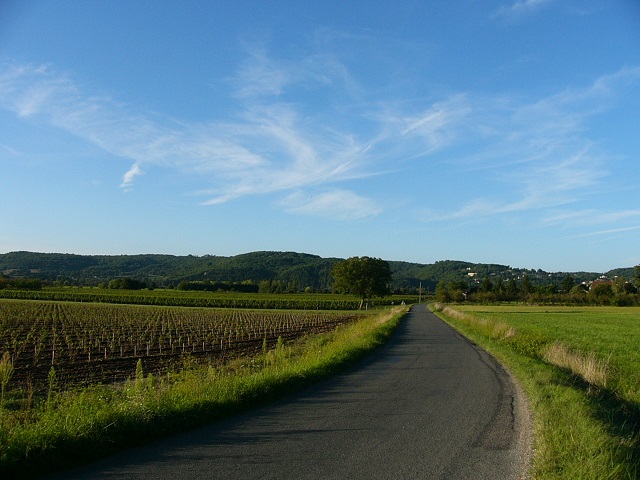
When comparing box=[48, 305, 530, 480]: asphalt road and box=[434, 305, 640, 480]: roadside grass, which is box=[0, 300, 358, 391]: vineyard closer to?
box=[48, 305, 530, 480]: asphalt road

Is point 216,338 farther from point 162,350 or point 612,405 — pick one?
point 612,405

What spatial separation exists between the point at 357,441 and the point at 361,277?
84612 millimetres

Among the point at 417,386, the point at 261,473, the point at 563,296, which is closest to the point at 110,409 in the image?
the point at 261,473

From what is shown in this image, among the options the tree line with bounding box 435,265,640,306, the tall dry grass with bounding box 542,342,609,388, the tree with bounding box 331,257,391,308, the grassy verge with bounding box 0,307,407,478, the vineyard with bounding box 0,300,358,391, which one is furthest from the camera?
the tree line with bounding box 435,265,640,306

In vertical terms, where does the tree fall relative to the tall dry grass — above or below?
above

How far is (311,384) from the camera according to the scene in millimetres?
11875

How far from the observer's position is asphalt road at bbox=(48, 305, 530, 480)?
589cm

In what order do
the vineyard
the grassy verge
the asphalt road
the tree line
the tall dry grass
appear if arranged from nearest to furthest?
the asphalt road < the grassy verge < the tall dry grass < the vineyard < the tree line

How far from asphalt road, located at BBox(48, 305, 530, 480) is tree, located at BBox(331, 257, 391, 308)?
260ft

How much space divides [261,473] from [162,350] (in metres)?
20.5

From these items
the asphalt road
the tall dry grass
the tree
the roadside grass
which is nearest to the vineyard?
the asphalt road

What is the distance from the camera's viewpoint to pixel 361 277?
91375 millimetres

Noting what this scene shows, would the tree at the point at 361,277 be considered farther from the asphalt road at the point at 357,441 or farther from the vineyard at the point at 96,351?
the asphalt road at the point at 357,441

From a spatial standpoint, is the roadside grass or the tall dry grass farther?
the tall dry grass
